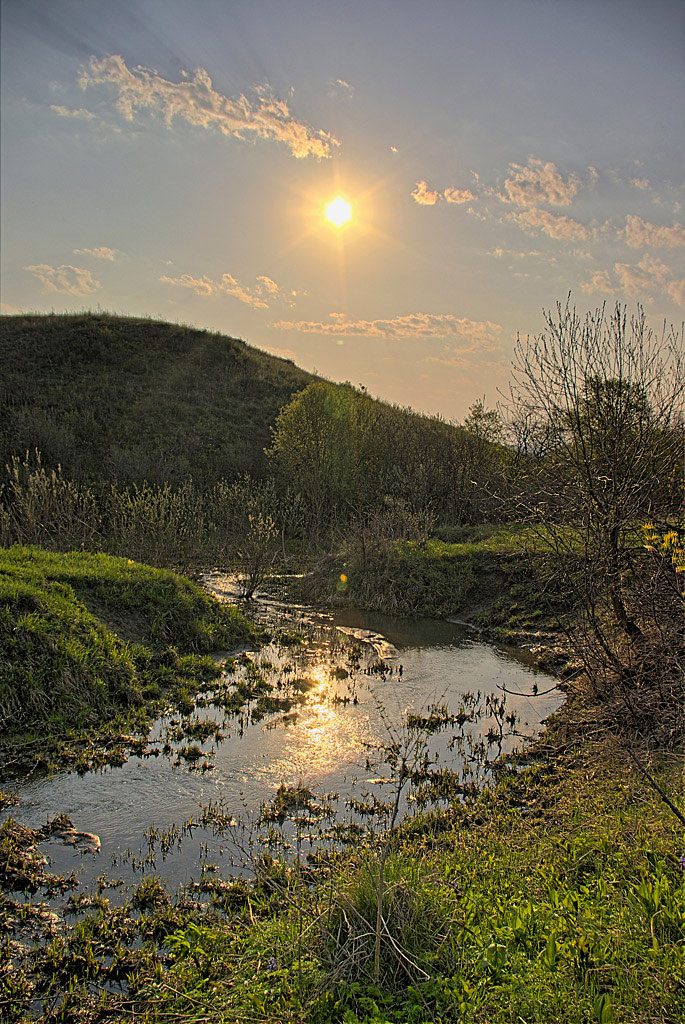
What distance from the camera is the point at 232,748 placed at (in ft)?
25.0

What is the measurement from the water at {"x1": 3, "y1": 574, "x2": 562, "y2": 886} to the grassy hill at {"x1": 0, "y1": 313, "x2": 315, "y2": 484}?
69.3 feet

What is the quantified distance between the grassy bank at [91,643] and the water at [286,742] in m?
0.70

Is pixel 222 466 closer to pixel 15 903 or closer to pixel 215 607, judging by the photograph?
pixel 215 607

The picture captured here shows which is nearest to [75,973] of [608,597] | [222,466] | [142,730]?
[142,730]

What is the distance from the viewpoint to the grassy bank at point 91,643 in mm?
7867

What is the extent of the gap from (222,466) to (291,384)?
1244cm

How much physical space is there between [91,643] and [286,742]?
3.47m

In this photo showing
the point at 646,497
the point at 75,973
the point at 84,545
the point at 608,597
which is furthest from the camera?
the point at 84,545

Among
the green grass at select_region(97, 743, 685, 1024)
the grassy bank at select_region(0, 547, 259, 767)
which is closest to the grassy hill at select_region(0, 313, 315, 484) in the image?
the grassy bank at select_region(0, 547, 259, 767)

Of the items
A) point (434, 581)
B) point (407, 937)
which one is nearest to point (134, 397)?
point (434, 581)

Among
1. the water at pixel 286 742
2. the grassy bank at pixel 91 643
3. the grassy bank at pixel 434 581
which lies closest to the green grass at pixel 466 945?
the water at pixel 286 742

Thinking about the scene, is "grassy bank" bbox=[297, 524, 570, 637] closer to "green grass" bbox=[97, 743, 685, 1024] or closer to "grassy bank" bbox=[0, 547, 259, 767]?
"grassy bank" bbox=[0, 547, 259, 767]

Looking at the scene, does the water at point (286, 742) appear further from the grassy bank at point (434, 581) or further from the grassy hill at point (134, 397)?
the grassy hill at point (134, 397)

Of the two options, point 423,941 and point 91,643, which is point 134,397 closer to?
point 91,643
